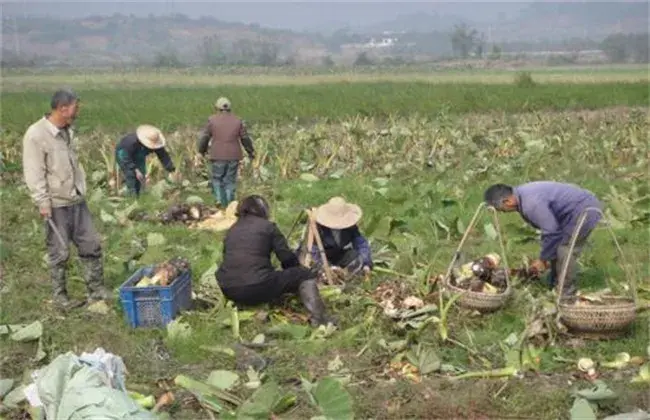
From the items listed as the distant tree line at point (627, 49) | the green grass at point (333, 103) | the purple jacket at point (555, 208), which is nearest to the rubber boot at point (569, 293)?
the purple jacket at point (555, 208)

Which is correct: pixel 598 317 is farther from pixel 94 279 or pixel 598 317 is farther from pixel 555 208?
pixel 94 279

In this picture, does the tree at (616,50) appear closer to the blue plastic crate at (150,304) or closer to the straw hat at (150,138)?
the straw hat at (150,138)

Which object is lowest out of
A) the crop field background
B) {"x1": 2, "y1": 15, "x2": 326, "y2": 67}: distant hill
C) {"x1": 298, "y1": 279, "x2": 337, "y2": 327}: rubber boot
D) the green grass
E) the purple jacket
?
{"x1": 2, "y1": 15, "x2": 326, "y2": 67}: distant hill

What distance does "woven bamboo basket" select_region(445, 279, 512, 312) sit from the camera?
20.5ft

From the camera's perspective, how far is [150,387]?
17.7 feet

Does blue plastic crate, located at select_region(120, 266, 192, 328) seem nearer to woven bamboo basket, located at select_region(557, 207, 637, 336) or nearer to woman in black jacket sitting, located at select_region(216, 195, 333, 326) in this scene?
woman in black jacket sitting, located at select_region(216, 195, 333, 326)

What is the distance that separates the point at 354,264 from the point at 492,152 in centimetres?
839

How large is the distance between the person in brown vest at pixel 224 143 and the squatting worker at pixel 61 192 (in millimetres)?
3979

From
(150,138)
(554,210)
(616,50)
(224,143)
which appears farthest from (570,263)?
(616,50)

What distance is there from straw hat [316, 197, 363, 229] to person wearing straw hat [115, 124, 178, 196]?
14.7ft

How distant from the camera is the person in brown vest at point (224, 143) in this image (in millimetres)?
10977

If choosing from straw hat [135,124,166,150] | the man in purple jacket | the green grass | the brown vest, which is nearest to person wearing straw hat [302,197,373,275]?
the man in purple jacket

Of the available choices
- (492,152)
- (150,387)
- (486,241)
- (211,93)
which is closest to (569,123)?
(492,152)

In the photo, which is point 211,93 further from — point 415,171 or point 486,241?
point 486,241
